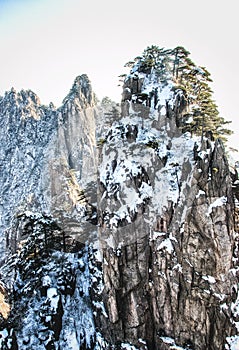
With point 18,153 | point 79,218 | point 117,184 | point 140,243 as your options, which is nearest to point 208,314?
point 140,243

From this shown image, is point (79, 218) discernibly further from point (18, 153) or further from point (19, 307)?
point (18, 153)

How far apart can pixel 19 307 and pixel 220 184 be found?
2567cm

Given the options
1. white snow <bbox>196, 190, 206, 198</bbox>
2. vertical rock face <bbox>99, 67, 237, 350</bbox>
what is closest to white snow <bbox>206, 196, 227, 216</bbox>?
vertical rock face <bbox>99, 67, 237, 350</bbox>

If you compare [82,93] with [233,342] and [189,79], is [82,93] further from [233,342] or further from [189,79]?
[233,342]

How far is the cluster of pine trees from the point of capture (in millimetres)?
32594

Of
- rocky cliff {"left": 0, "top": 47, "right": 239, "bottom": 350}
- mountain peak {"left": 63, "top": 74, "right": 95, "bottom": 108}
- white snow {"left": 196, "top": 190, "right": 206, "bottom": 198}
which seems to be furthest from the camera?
mountain peak {"left": 63, "top": 74, "right": 95, "bottom": 108}

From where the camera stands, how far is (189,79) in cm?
3744

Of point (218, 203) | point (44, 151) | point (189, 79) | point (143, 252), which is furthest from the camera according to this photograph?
point (44, 151)

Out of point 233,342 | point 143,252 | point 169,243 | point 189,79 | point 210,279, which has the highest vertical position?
point 189,79

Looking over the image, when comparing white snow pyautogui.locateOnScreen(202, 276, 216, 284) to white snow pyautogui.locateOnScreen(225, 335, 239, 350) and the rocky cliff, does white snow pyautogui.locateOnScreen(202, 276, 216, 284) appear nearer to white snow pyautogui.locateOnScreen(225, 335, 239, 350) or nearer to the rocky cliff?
the rocky cliff

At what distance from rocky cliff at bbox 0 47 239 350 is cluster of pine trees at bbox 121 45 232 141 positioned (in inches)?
18.1

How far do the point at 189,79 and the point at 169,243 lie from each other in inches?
802

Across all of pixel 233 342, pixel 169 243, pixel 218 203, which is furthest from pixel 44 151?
pixel 233 342

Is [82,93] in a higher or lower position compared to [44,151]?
higher
